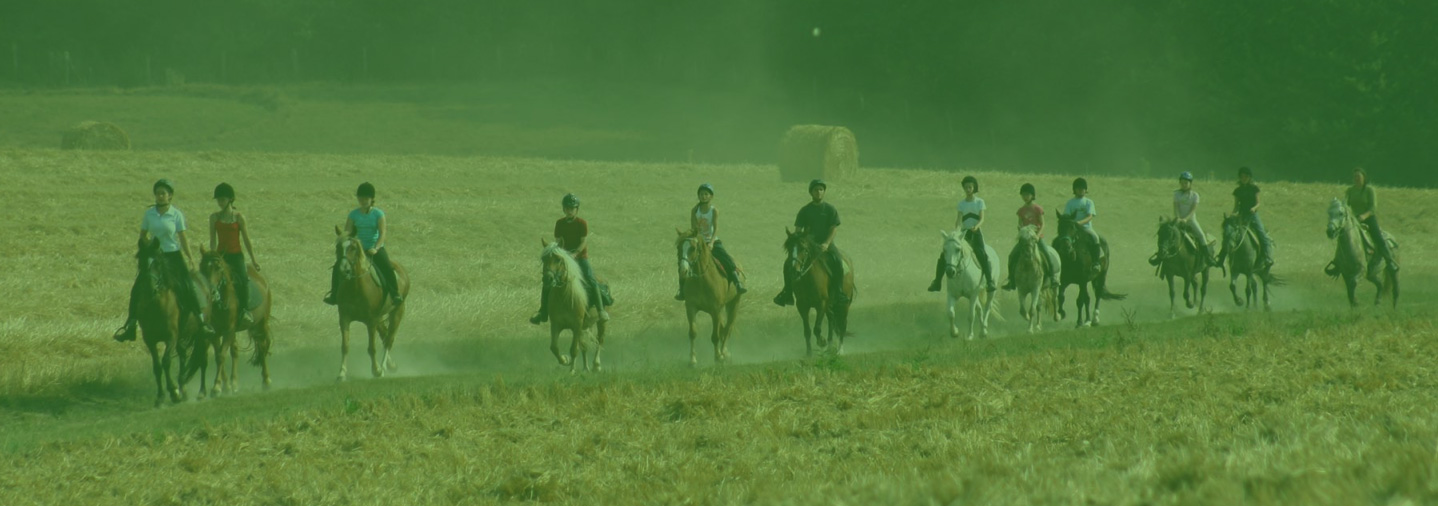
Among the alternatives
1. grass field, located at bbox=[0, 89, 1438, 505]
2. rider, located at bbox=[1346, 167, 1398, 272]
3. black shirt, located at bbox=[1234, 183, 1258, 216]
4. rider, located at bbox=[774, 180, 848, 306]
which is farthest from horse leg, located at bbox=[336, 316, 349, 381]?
rider, located at bbox=[1346, 167, 1398, 272]

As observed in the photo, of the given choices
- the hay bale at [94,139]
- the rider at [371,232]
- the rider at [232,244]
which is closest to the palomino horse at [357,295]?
the rider at [371,232]

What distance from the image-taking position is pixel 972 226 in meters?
23.1

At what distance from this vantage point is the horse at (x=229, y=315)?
18344 millimetres

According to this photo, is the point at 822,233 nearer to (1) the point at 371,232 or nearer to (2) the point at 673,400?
(1) the point at 371,232

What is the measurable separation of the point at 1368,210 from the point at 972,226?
7.36 m

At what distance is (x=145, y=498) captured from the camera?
10.8 metres

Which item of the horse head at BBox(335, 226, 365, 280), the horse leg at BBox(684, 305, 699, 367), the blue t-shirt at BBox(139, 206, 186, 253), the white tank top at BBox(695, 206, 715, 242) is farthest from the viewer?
the white tank top at BBox(695, 206, 715, 242)

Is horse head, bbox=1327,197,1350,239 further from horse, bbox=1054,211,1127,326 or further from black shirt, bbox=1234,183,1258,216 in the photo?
horse, bbox=1054,211,1127,326

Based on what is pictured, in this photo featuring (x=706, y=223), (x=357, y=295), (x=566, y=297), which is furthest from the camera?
(x=706, y=223)

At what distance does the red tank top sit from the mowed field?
1807 millimetres

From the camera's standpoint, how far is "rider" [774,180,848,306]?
2102cm

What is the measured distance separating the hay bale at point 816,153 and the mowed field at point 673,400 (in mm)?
11773

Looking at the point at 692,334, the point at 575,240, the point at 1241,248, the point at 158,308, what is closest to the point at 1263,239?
the point at 1241,248

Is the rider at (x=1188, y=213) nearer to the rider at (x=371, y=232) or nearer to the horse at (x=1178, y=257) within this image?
the horse at (x=1178, y=257)
